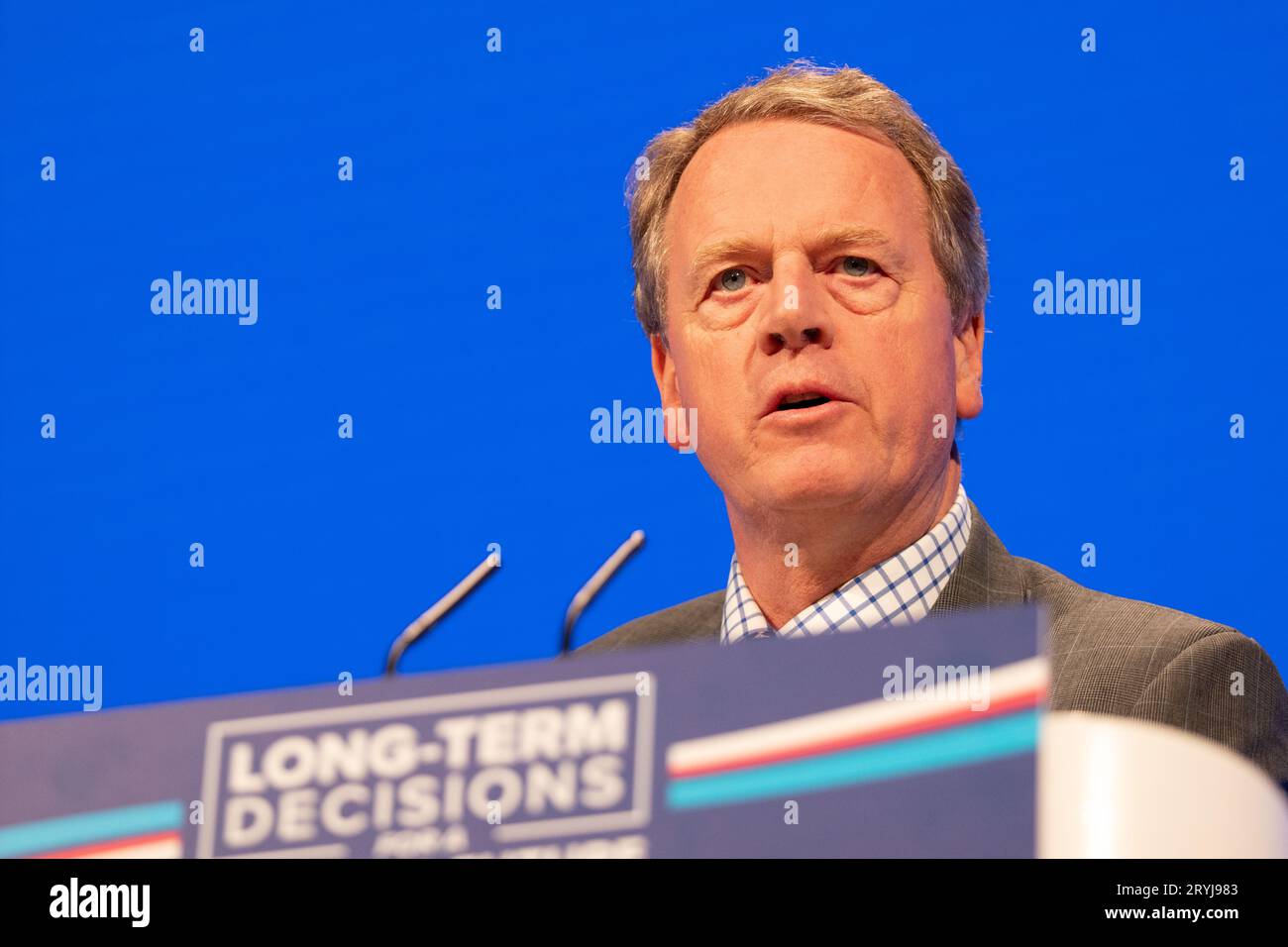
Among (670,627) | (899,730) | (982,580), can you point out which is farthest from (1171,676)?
(670,627)

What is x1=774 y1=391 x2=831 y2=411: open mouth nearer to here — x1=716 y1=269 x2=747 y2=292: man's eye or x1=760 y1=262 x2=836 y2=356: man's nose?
x1=760 y1=262 x2=836 y2=356: man's nose

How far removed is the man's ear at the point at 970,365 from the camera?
180 centimetres

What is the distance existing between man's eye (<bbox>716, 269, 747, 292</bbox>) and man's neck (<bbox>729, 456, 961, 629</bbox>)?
239 mm

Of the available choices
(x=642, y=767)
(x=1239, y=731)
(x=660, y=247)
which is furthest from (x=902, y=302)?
(x=642, y=767)

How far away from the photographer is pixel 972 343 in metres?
1.84

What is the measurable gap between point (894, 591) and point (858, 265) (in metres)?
0.35

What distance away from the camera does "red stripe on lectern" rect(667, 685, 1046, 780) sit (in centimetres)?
60

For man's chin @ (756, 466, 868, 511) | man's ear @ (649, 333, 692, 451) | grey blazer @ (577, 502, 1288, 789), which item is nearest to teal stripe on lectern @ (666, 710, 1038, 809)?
grey blazer @ (577, 502, 1288, 789)

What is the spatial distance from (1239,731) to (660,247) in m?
0.90

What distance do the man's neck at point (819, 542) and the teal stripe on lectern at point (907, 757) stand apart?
992 mm

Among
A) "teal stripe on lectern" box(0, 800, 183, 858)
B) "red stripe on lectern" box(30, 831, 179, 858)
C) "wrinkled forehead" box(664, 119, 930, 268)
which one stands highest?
"wrinkled forehead" box(664, 119, 930, 268)

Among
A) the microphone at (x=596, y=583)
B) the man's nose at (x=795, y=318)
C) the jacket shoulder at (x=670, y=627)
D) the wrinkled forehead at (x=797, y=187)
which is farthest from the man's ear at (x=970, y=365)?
the microphone at (x=596, y=583)

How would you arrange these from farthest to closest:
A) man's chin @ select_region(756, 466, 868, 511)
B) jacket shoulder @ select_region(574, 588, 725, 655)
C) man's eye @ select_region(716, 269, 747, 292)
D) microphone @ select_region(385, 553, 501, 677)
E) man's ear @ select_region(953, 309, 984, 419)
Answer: jacket shoulder @ select_region(574, 588, 725, 655) → man's ear @ select_region(953, 309, 984, 419) → man's eye @ select_region(716, 269, 747, 292) → man's chin @ select_region(756, 466, 868, 511) → microphone @ select_region(385, 553, 501, 677)

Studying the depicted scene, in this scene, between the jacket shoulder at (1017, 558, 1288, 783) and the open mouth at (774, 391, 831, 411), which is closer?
the jacket shoulder at (1017, 558, 1288, 783)
